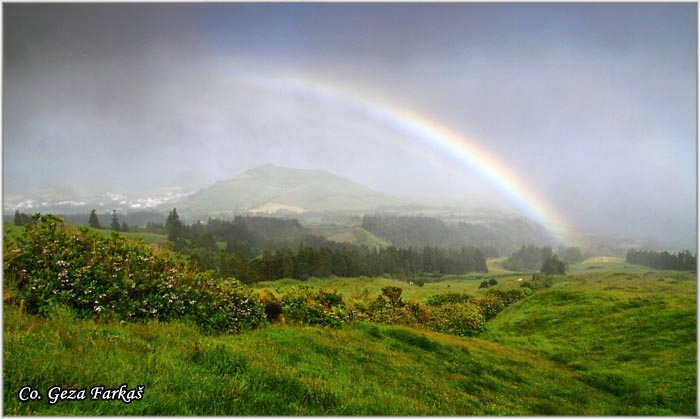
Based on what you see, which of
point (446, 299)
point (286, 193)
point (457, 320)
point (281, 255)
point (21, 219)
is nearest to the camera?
point (21, 219)

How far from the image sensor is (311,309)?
29.7 ft

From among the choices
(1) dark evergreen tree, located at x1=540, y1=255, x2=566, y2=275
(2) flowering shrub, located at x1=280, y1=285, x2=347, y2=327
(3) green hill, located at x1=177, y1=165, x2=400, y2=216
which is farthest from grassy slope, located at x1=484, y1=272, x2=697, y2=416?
(3) green hill, located at x1=177, y1=165, x2=400, y2=216

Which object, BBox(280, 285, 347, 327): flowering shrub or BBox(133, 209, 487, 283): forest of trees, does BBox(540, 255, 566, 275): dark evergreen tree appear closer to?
BBox(133, 209, 487, 283): forest of trees

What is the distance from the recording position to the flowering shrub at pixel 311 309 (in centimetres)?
871

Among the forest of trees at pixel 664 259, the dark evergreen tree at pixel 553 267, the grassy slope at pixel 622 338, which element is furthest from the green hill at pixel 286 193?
the grassy slope at pixel 622 338

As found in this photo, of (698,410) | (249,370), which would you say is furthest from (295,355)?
(698,410)

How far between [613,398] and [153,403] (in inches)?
366

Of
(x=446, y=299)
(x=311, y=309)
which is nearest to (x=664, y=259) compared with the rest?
(x=446, y=299)

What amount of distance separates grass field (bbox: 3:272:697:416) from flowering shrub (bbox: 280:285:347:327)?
2.36ft

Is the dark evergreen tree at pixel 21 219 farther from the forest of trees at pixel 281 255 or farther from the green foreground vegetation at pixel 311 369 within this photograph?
the forest of trees at pixel 281 255

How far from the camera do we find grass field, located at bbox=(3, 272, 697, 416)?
176 inches

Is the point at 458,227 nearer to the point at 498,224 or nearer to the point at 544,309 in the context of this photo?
the point at 498,224

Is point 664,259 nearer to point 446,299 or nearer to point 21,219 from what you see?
point 446,299

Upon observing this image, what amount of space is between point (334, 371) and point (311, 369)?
44 centimetres
